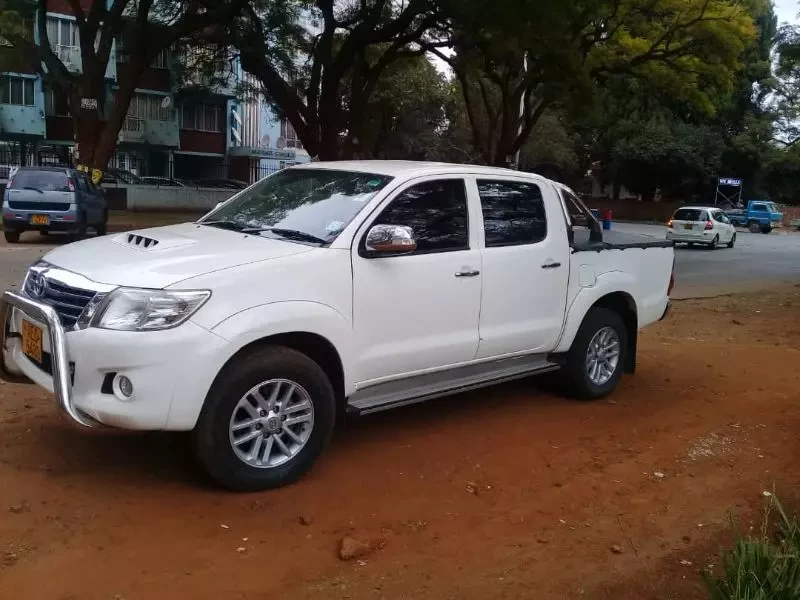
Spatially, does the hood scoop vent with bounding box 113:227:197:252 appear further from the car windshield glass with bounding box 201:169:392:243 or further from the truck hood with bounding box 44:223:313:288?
the car windshield glass with bounding box 201:169:392:243

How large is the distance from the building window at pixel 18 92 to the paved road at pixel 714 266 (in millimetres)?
19714

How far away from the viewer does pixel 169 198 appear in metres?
35.2

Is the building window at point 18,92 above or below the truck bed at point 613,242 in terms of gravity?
above

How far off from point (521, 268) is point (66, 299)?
2.94 meters

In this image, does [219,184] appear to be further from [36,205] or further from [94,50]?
[36,205]

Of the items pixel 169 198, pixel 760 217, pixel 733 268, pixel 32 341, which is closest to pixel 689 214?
pixel 733 268

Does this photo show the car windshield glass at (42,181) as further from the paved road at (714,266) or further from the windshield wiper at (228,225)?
the windshield wiper at (228,225)

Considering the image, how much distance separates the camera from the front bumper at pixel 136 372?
3.99 m

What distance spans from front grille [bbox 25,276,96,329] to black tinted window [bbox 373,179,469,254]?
1.72m

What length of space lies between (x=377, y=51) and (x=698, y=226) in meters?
13.0

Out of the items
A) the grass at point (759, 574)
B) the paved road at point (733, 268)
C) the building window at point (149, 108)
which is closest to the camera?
the grass at point (759, 574)

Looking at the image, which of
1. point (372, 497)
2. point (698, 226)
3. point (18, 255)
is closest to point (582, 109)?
point (698, 226)

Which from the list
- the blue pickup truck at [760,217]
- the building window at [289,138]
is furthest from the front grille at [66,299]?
the building window at [289,138]

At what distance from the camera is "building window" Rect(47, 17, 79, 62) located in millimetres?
38375
